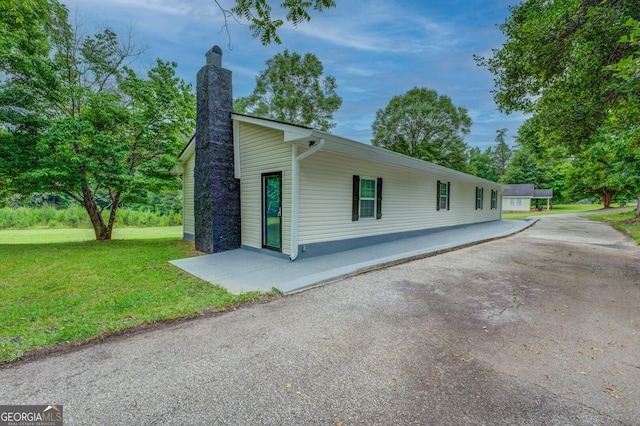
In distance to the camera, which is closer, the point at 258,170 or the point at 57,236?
the point at 258,170

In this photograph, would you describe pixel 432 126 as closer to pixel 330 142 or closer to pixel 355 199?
pixel 355 199

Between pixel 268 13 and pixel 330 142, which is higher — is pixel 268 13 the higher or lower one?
the higher one

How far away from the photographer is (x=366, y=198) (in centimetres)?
767

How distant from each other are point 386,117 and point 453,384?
974 inches

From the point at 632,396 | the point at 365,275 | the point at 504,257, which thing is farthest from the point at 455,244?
the point at 632,396

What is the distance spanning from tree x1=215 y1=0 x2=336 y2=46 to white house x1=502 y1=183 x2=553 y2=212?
126 feet

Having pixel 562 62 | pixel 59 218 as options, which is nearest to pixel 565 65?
pixel 562 62

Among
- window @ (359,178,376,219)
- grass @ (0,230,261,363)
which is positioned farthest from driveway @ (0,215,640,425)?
window @ (359,178,376,219)

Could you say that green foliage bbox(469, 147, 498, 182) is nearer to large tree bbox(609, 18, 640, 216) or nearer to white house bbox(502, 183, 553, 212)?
white house bbox(502, 183, 553, 212)

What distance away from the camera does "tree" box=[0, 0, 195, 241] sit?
745 centimetres

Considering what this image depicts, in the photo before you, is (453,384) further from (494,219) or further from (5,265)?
(494,219)

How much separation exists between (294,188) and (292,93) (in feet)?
58.0

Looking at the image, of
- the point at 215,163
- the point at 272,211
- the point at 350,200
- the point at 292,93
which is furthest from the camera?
the point at 292,93
